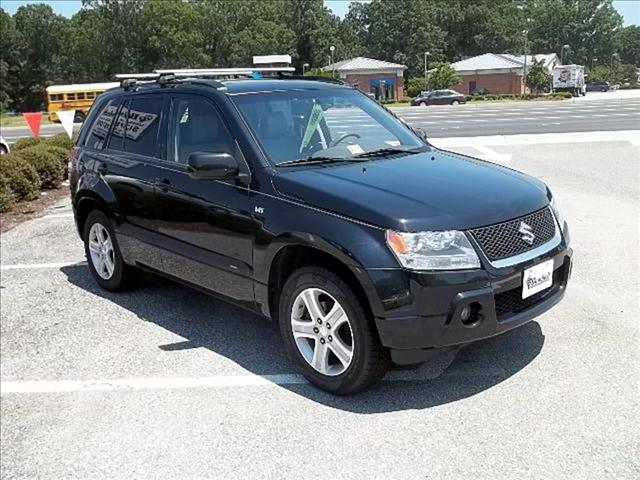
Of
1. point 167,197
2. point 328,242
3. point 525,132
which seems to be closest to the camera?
point 328,242

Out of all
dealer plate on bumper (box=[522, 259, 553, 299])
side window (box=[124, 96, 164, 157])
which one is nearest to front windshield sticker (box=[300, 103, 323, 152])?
side window (box=[124, 96, 164, 157])

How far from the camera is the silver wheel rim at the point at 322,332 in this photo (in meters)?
3.74

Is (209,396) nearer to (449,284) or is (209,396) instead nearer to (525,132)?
(449,284)

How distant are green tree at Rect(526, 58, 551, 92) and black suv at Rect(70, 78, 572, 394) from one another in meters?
65.8

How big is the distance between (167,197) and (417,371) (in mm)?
2208

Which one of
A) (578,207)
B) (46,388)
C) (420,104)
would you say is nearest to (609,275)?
(578,207)

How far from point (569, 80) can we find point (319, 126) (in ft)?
204

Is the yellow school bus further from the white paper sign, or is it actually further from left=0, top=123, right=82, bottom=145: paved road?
the white paper sign

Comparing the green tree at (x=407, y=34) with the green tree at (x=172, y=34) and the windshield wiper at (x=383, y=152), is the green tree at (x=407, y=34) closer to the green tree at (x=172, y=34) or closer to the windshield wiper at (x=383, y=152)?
the green tree at (x=172, y=34)


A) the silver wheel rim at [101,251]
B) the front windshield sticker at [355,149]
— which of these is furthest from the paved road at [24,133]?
the front windshield sticker at [355,149]

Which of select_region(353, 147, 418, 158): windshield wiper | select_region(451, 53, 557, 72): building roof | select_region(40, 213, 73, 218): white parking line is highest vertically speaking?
select_region(451, 53, 557, 72): building roof

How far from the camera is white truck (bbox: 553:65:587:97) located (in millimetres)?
59969

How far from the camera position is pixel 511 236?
3652 millimetres

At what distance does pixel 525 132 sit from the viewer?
20.3 meters
